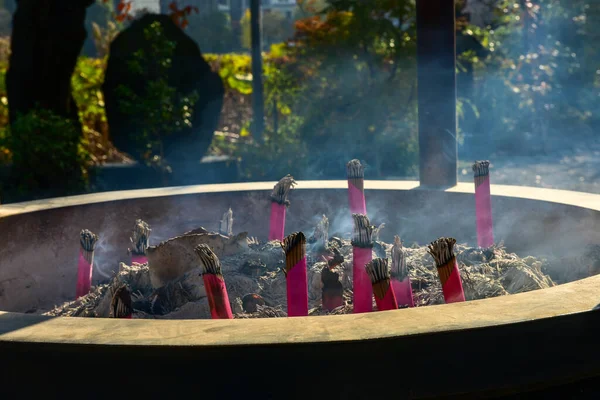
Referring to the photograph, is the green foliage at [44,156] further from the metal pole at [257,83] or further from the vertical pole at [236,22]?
the vertical pole at [236,22]

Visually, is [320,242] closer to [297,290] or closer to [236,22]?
[297,290]

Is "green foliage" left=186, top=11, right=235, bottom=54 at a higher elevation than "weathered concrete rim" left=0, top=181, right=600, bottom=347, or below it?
higher

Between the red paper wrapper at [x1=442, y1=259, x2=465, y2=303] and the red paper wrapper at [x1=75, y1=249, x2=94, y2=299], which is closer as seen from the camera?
the red paper wrapper at [x1=442, y1=259, x2=465, y2=303]

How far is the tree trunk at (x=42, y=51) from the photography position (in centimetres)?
858

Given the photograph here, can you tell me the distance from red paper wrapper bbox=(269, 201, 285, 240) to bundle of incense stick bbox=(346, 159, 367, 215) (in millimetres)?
336

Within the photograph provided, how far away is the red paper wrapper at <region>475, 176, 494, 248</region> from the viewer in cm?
360

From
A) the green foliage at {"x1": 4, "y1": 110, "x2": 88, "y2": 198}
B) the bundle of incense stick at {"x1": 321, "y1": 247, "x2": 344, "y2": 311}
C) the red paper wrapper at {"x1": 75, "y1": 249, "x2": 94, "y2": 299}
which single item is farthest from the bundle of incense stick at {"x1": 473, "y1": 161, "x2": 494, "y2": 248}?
the green foliage at {"x1": 4, "y1": 110, "x2": 88, "y2": 198}

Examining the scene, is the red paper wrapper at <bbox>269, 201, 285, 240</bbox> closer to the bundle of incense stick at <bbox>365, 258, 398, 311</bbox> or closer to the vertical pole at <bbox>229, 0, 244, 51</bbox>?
the bundle of incense stick at <bbox>365, 258, 398, 311</bbox>

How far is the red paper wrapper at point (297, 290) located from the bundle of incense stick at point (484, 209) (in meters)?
1.41

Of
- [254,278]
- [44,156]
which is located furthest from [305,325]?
[44,156]

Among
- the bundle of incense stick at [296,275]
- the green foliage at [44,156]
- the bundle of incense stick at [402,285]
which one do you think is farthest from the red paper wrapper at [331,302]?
the green foliage at [44,156]

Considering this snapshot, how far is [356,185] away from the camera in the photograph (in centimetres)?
377

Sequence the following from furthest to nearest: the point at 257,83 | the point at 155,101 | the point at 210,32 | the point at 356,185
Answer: the point at 210,32, the point at 257,83, the point at 155,101, the point at 356,185

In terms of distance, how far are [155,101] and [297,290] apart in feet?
23.9
